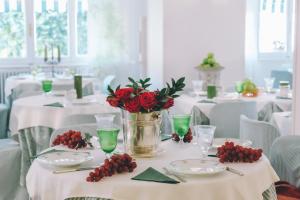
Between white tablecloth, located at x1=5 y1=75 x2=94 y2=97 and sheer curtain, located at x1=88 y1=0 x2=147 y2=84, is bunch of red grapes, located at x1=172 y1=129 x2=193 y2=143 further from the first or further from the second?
sheer curtain, located at x1=88 y1=0 x2=147 y2=84

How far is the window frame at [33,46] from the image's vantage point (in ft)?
25.8

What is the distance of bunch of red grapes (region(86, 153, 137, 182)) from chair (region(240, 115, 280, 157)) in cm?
143

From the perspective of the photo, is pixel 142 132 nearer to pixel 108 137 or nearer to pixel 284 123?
pixel 108 137

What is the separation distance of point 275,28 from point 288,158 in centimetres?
619

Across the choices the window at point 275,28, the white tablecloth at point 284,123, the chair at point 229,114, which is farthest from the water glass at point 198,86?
the window at point 275,28

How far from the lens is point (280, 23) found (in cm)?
852

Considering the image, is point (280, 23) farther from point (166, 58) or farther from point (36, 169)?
point (36, 169)

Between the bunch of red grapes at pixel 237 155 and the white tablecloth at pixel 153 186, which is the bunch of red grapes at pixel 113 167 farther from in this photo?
the bunch of red grapes at pixel 237 155

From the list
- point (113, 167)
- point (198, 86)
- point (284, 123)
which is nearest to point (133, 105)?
point (113, 167)

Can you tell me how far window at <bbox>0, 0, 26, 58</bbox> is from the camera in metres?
7.84

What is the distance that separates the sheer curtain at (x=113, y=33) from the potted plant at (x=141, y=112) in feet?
18.3

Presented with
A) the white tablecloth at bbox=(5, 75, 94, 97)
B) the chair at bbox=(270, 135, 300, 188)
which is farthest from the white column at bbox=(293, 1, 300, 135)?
the white tablecloth at bbox=(5, 75, 94, 97)

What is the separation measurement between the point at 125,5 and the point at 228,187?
632cm

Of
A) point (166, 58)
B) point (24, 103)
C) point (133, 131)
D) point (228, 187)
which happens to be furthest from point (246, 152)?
point (166, 58)
